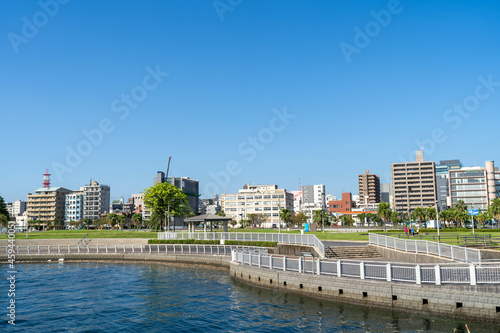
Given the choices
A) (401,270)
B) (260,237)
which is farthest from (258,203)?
(401,270)

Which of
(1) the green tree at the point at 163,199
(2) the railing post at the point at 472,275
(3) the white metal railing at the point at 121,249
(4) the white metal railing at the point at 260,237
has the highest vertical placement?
(1) the green tree at the point at 163,199

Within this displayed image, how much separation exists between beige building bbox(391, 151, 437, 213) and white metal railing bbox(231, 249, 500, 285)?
574 ft

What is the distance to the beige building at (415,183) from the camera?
189 m

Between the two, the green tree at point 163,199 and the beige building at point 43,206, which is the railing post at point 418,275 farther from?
the beige building at point 43,206

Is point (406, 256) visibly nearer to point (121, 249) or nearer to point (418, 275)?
point (418, 275)

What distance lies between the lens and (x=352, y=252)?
1478 inches

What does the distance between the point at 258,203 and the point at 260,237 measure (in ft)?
471

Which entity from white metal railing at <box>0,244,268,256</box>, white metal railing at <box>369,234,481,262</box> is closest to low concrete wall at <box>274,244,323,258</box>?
white metal railing at <box>369,234,481,262</box>

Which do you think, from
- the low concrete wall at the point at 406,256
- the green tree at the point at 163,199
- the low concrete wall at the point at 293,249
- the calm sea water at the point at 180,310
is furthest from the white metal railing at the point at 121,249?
the green tree at the point at 163,199

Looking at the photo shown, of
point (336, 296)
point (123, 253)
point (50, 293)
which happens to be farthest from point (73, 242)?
point (336, 296)

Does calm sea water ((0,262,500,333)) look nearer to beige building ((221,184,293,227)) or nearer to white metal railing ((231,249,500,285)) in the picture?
white metal railing ((231,249,500,285))

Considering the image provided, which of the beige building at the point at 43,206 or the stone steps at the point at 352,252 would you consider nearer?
the stone steps at the point at 352,252

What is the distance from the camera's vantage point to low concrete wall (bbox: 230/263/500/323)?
18.7 meters

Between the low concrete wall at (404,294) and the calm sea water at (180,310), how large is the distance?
1.95 ft
